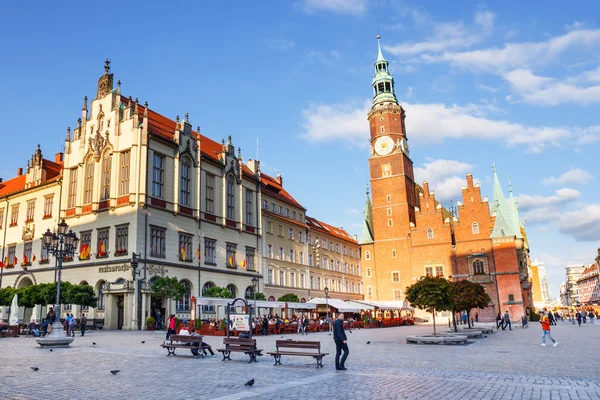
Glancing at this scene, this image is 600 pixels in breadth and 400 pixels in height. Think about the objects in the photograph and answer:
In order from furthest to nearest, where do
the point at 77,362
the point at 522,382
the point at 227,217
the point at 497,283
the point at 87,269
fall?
the point at 497,283
the point at 227,217
the point at 87,269
the point at 77,362
the point at 522,382

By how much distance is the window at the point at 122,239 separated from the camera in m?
40.6

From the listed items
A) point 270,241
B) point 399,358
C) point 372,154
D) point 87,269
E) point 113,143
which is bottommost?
point 399,358

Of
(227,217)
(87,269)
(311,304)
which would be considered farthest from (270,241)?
(87,269)

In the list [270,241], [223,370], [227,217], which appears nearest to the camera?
[223,370]

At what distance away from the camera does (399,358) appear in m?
18.6

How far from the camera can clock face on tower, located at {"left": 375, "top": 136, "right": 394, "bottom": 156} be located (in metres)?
80.6

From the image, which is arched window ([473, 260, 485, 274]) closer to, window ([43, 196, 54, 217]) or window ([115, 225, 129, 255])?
window ([115, 225, 129, 255])

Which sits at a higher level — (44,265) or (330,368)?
(44,265)

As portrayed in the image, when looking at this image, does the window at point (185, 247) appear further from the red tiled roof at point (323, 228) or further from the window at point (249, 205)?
the red tiled roof at point (323, 228)

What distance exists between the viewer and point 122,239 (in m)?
41.1

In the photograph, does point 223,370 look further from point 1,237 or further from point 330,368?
→ point 1,237

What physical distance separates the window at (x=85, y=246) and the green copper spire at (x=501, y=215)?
174 ft

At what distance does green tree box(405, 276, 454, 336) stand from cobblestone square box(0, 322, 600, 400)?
7740 mm

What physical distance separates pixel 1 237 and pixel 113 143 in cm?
2255
